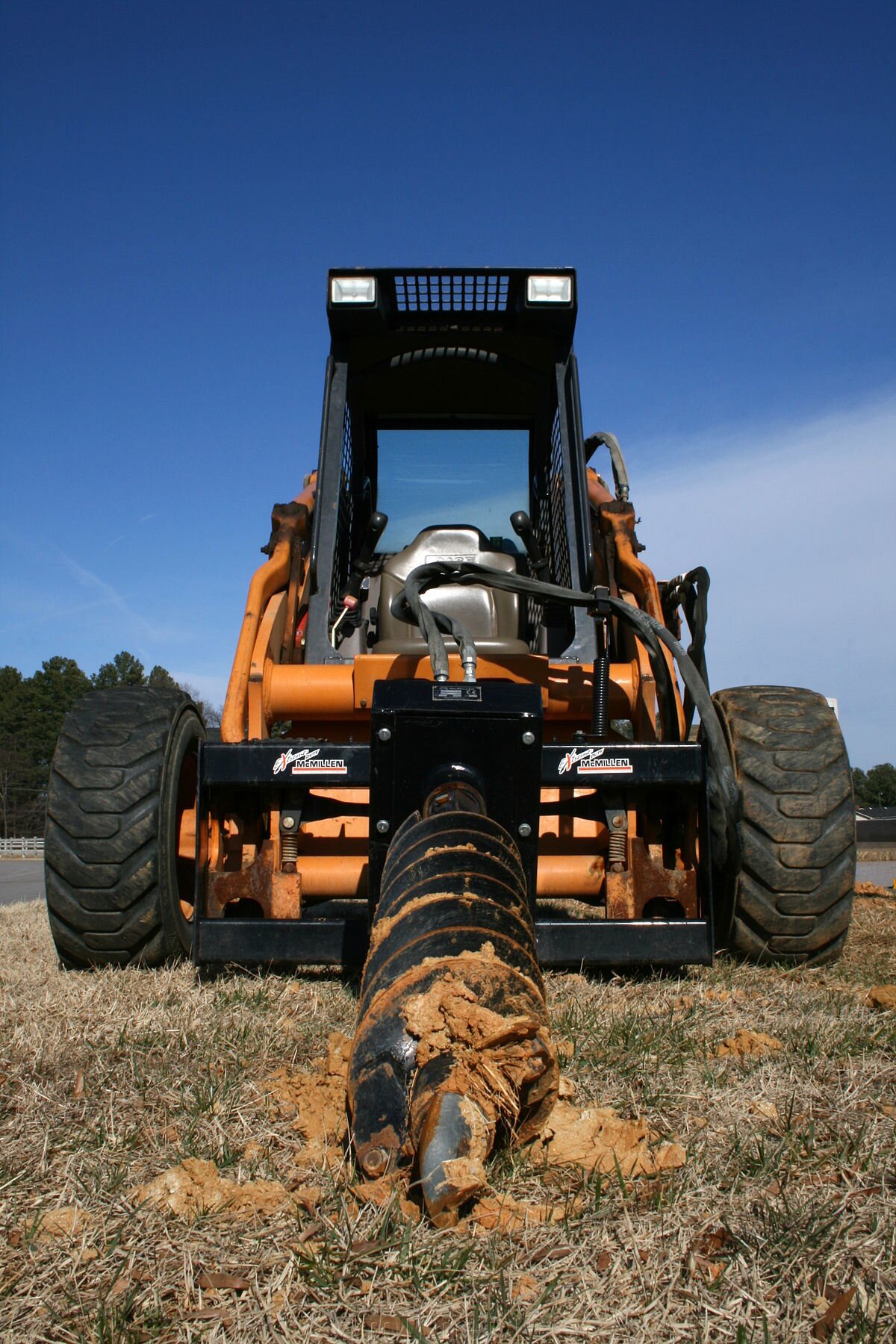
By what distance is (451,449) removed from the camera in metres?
5.83

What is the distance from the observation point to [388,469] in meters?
Result: 5.84

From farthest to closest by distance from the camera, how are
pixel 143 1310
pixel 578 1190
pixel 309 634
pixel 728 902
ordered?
pixel 309 634
pixel 728 902
pixel 578 1190
pixel 143 1310

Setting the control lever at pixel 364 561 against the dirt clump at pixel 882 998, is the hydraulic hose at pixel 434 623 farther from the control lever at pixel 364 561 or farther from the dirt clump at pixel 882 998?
the dirt clump at pixel 882 998

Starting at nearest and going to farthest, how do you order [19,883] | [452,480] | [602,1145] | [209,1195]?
1. [209,1195]
2. [602,1145]
3. [452,480]
4. [19,883]

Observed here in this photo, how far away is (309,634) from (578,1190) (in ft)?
11.0

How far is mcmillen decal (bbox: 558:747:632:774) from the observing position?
3.33 metres

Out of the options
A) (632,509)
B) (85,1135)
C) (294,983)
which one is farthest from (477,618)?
(85,1135)

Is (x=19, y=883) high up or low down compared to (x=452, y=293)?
down

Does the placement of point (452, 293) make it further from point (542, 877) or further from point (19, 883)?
point (19, 883)

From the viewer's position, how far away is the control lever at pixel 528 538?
5.52 meters

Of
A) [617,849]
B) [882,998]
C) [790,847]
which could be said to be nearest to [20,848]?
[617,849]

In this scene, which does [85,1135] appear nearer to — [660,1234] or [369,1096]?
[369,1096]

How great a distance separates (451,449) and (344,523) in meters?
0.84

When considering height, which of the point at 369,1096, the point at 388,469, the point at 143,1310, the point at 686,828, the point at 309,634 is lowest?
the point at 143,1310
